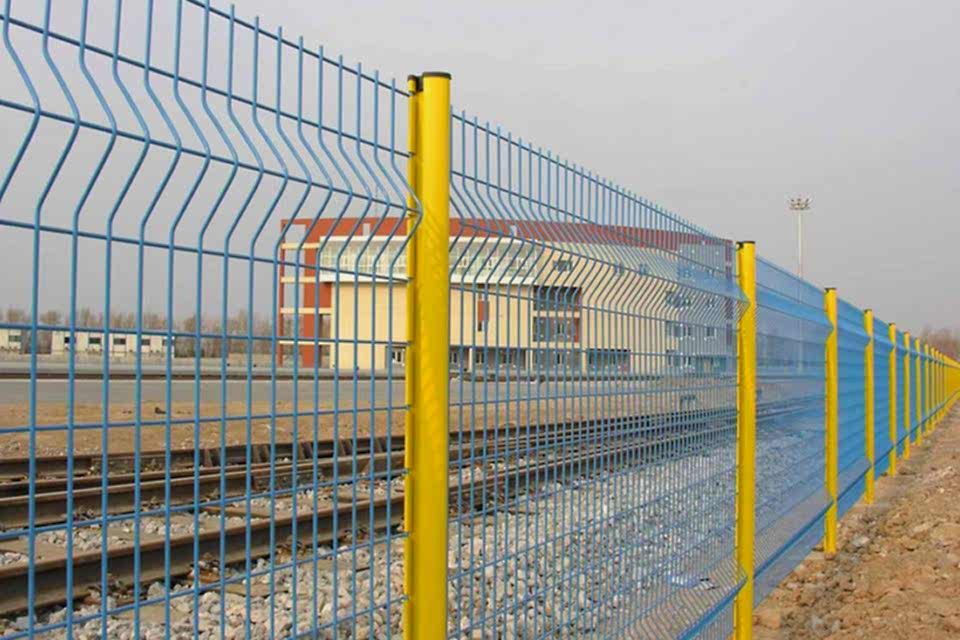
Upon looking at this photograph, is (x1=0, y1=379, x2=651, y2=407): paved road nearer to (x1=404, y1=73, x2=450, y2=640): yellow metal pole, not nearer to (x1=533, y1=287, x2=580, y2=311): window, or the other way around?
(x1=404, y1=73, x2=450, y2=640): yellow metal pole

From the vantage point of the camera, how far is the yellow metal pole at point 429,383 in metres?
3.01

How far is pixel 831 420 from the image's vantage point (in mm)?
9516

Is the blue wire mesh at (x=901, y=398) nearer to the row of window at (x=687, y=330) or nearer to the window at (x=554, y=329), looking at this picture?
the row of window at (x=687, y=330)

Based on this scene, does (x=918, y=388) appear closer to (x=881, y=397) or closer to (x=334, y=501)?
(x=881, y=397)

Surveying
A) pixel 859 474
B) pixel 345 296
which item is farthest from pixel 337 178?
pixel 859 474

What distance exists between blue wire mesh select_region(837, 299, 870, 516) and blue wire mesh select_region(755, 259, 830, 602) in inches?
37.5

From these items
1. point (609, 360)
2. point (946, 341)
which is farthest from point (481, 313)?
point (946, 341)

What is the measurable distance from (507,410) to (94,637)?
3.44 meters

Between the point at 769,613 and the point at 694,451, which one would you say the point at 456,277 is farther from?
the point at 769,613

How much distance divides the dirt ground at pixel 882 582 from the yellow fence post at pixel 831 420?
0.85ft

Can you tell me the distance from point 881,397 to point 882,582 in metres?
6.65

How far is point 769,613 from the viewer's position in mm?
7410

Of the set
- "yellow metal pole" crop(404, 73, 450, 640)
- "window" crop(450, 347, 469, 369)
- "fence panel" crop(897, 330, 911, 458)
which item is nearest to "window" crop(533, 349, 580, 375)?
"window" crop(450, 347, 469, 369)

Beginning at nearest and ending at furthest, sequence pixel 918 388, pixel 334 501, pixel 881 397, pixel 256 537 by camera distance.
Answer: pixel 334 501 → pixel 256 537 → pixel 881 397 → pixel 918 388
